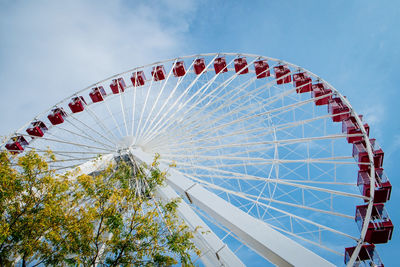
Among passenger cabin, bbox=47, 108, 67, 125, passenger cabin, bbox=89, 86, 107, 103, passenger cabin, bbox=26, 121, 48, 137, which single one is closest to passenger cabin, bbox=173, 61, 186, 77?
passenger cabin, bbox=89, 86, 107, 103

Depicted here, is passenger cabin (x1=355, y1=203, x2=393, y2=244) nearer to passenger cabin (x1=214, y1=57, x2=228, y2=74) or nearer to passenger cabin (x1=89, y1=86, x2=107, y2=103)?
passenger cabin (x1=214, y1=57, x2=228, y2=74)

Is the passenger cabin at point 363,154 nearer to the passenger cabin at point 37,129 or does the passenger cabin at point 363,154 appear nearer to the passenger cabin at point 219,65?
the passenger cabin at point 219,65

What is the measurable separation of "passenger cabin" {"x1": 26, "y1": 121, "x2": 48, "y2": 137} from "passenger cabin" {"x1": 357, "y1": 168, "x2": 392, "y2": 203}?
1984cm

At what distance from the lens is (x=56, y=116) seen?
19.0 m

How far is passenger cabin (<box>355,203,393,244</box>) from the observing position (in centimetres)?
1016

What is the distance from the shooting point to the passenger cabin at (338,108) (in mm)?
14424

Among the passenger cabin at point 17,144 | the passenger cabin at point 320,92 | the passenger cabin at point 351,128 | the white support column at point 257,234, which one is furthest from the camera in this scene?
the passenger cabin at point 17,144

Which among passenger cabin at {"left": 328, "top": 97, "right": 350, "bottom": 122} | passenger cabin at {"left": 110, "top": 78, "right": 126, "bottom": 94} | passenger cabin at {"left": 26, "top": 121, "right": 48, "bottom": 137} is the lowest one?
passenger cabin at {"left": 328, "top": 97, "right": 350, "bottom": 122}

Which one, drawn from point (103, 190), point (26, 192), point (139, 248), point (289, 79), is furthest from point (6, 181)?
point (289, 79)

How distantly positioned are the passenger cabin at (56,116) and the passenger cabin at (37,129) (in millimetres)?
730

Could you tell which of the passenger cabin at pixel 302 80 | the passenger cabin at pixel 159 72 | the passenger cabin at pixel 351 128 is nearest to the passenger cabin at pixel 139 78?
the passenger cabin at pixel 159 72

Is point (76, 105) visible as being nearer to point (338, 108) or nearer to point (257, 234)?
point (338, 108)

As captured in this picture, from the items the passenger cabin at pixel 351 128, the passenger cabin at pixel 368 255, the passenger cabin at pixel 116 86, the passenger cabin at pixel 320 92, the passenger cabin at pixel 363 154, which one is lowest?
the passenger cabin at pixel 368 255

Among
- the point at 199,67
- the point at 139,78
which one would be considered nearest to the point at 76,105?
the point at 139,78
